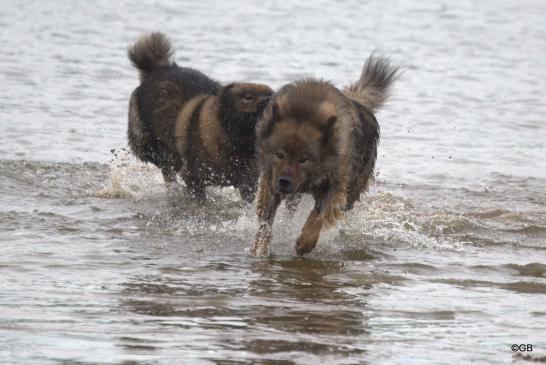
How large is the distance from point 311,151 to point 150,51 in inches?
129

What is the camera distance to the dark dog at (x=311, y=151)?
7445 millimetres

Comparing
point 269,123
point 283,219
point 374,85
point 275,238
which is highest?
point 374,85

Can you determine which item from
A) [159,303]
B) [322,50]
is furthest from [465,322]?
[322,50]

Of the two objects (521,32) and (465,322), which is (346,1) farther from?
(465,322)

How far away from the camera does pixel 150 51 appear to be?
402 inches

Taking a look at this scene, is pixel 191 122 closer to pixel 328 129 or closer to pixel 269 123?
pixel 269 123

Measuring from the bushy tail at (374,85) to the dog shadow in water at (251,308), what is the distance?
211cm

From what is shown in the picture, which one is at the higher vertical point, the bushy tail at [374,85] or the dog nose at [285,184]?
the bushy tail at [374,85]

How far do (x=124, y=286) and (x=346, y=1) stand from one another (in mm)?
22365

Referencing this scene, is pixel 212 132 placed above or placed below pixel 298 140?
below

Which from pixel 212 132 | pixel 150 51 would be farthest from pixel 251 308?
pixel 150 51

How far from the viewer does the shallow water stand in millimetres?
5375

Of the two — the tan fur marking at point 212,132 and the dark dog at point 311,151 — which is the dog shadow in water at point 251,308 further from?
the tan fur marking at point 212,132

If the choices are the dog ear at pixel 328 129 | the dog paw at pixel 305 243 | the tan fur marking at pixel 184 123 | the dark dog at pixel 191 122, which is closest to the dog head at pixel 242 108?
the dark dog at pixel 191 122
